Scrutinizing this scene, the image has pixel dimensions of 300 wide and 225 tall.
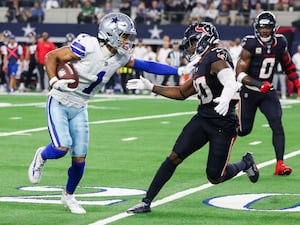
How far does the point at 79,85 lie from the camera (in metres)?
8.84

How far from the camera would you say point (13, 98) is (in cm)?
2669

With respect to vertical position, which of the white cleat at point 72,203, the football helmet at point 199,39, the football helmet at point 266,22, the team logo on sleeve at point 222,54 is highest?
the football helmet at point 199,39

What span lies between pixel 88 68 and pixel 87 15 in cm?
2478

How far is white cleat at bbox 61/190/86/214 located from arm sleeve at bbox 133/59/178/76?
1.37 metres

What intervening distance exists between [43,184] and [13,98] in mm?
16464

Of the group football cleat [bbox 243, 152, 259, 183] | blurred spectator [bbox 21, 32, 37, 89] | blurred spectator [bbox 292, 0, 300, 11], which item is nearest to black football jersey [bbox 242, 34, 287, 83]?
football cleat [bbox 243, 152, 259, 183]

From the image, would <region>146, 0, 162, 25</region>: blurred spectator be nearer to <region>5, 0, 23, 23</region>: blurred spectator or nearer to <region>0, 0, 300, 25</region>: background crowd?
<region>0, 0, 300, 25</region>: background crowd

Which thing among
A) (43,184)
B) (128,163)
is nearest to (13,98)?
(128,163)

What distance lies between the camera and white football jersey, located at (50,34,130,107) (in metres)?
8.77

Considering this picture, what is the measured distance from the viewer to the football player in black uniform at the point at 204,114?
8664 mm

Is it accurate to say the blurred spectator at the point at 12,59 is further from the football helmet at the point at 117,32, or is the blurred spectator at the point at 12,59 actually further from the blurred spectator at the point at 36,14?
the football helmet at the point at 117,32

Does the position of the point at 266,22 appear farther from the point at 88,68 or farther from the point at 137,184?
the point at 88,68

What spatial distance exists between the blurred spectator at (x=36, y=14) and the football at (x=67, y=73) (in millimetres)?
25655

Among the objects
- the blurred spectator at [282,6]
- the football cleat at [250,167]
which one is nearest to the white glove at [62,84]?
the football cleat at [250,167]
